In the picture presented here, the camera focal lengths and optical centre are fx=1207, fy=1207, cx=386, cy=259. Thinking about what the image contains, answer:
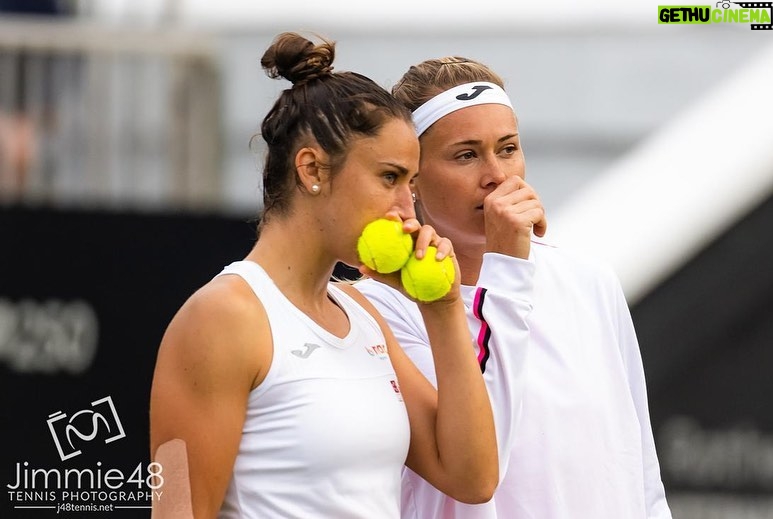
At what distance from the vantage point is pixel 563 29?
233 inches

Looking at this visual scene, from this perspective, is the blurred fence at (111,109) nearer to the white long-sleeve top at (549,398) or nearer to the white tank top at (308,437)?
the white long-sleeve top at (549,398)

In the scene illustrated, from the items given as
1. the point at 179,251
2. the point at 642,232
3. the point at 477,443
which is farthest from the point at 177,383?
the point at 642,232

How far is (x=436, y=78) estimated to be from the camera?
9.58 ft

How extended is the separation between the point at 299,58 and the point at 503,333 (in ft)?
2.37

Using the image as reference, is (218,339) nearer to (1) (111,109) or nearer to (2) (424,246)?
(2) (424,246)

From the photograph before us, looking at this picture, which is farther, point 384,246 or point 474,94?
point 474,94

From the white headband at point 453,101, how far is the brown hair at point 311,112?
28 centimetres

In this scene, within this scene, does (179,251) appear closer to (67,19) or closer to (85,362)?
(85,362)

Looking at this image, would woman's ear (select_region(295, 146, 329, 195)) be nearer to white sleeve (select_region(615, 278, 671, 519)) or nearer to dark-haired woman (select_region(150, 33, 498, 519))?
dark-haired woman (select_region(150, 33, 498, 519))

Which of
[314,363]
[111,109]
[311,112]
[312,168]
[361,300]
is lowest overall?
[314,363]

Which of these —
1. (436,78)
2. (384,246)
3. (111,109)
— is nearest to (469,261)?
(436,78)

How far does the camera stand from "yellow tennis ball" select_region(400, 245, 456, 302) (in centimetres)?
238

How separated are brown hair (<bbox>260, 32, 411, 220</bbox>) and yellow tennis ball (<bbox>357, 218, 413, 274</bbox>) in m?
0.15

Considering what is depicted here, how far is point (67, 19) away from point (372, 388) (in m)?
3.79
